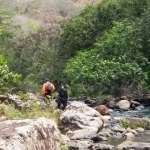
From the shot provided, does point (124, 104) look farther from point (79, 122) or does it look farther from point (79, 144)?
point (79, 144)

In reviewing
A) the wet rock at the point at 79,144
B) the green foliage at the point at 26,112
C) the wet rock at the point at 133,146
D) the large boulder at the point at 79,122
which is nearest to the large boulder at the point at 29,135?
the green foliage at the point at 26,112

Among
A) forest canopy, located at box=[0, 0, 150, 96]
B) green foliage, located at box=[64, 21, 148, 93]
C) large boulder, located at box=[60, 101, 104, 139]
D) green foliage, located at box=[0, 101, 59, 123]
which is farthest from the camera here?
forest canopy, located at box=[0, 0, 150, 96]

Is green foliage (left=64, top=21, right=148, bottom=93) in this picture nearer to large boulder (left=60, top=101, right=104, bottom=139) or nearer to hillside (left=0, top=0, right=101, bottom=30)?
large boulder (left=60, top=101, right=104, bottom=139)

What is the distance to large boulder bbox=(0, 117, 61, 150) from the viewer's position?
6.94 metres

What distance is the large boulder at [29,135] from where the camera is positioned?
273 inches

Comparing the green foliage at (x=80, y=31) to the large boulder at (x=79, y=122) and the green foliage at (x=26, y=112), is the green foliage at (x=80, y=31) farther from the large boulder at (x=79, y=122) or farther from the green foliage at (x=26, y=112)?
the green foliage at (x=26, y=112)

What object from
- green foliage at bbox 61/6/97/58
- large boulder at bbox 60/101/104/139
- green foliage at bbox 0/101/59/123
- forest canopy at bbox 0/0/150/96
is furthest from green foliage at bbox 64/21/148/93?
green foliage at bbox 0/101/59/123

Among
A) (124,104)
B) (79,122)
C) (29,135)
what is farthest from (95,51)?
(29,135)

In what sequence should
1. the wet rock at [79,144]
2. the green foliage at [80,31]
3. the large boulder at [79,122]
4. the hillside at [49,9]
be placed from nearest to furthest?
the wet rock at [79,144] → the large boulder at [79,122] → the green foliage at [80,31] → the hillside at [49,9]

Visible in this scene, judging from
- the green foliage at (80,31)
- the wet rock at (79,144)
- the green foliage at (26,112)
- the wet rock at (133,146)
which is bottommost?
the wet rock at (133,146)

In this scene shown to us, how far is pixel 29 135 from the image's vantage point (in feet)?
24.4

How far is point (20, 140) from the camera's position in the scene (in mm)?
7109

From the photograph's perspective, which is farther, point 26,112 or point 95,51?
point 95,51

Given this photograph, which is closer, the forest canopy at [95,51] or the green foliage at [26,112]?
the green foliage at [26,112]
